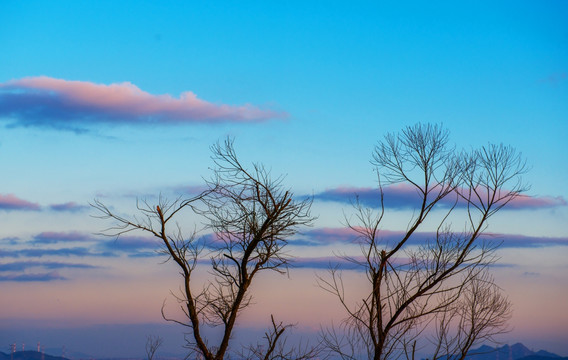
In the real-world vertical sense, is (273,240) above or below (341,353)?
above

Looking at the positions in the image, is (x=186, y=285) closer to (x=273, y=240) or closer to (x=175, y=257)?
(x=175, y=257)

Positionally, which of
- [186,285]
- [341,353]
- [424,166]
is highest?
Answer: [424,166]

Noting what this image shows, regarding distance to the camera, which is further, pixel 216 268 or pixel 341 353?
pixel 341 353

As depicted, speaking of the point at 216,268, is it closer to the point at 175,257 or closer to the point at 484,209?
the point at 175,257

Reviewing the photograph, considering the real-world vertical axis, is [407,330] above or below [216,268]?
below

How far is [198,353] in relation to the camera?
40.5 feet

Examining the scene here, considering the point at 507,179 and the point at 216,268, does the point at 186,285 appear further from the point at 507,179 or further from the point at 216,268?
the point at 507,179

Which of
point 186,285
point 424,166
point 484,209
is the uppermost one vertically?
point 424,166

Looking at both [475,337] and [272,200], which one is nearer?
[272,200]

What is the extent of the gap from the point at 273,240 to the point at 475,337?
14.8 feet

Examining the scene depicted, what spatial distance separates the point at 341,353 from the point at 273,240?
272 cm

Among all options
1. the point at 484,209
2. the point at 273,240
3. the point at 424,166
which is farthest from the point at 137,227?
the point at 484,209

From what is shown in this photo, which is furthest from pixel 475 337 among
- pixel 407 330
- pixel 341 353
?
pixel 341 353

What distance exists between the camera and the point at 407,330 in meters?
12.4
